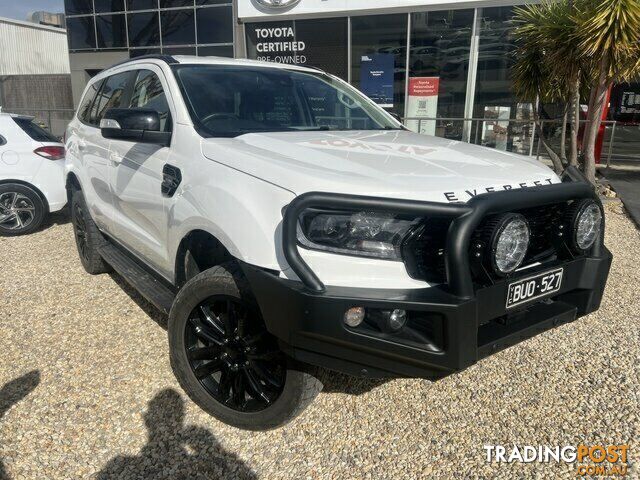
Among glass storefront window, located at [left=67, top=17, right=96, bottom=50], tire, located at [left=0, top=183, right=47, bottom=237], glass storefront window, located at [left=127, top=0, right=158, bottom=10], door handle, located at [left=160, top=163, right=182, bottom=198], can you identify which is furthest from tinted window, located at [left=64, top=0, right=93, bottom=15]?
door handle, located at [left=160, top=163, right=182, bottom=198]

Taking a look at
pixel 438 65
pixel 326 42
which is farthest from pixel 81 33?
pixel 438 65

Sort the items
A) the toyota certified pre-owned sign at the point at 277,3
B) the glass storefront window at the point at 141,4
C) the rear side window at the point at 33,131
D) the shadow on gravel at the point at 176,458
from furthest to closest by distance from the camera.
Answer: the glass storefront window at the point at 141,4, the toyota certified pre-owned sign at the point at 277,3, the rear side window at the point at 33,131, the shadow on gravel at the point at 176,458

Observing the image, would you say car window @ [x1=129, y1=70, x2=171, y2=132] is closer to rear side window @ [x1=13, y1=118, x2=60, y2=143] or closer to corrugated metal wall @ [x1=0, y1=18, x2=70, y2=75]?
rear side window @ [x1=13, y1=118, x2=60, y2=143]

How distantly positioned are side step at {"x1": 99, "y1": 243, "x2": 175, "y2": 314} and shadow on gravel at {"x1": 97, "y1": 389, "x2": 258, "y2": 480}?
62 cm

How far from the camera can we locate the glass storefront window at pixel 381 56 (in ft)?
41.2

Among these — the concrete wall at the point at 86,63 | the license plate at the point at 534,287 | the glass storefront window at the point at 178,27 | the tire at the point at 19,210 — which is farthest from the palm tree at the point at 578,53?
the concrete wall at the point at 86,63

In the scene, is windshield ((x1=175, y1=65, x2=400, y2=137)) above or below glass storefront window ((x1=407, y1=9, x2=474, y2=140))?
below

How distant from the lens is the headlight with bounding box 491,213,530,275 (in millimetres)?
2010

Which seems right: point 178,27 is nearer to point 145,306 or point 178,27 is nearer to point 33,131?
point 33,131

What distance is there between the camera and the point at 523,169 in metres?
2.54

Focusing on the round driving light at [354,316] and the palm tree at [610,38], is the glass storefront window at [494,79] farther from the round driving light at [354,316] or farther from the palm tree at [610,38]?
the round driving light at [354,316]

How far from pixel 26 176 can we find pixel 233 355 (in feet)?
17.0

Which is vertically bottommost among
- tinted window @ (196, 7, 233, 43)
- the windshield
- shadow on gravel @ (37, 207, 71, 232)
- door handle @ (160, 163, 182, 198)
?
shadow on gravel @ (37, 207, 71, 232)

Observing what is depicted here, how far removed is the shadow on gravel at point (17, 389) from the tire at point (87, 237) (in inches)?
59.7
